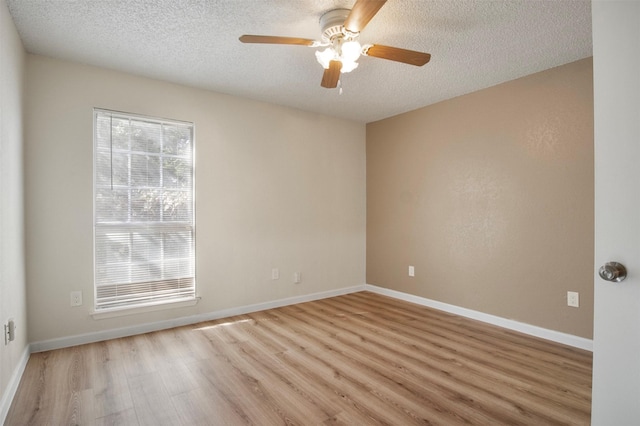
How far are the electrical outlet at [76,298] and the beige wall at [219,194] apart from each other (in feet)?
0.14

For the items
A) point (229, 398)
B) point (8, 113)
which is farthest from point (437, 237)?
point (8, 113)

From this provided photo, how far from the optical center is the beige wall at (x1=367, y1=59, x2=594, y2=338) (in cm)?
287

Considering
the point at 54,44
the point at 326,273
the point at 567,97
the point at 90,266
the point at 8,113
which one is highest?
the point at 54,44

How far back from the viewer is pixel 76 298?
9.46 feet

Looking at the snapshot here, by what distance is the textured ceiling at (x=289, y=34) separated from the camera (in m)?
2.12

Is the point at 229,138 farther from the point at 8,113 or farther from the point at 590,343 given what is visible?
the point at 590,343

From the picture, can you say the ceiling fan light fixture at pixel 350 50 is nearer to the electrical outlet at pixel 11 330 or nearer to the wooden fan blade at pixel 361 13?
the wooden fan blade at pixel 361 13

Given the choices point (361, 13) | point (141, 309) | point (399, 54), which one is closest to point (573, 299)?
point (399, 54)

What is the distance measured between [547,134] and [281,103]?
110 inches

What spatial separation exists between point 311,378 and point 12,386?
73.7 inches

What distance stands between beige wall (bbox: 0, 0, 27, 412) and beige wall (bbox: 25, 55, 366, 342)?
20cm

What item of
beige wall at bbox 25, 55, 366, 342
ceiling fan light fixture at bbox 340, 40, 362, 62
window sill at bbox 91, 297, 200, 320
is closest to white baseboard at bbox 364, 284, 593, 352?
beige wall at bbox 25, 55, 366, 342

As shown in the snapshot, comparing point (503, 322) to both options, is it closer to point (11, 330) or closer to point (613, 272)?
point (613, 272)

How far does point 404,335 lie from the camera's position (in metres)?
3.10
